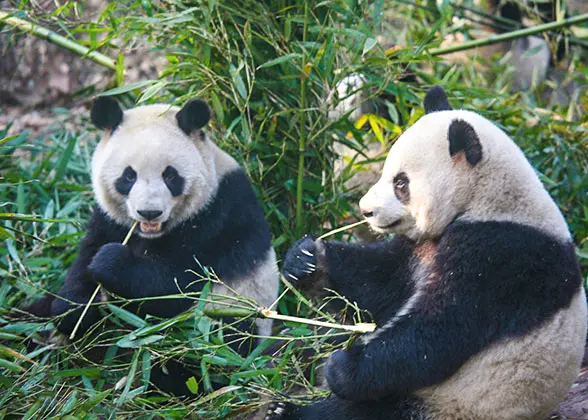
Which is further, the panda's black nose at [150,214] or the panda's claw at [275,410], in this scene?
the panda's black nose at [150,214]

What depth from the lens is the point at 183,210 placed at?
4281 millimetres

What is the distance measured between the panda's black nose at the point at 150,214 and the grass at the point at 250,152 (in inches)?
12.5

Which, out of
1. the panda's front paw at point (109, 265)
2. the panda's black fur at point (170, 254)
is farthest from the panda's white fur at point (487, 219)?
the panda's front paw at point (109, 265)

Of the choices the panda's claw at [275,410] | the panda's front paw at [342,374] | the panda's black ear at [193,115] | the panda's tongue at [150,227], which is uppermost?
the panda's black ear at [193,115]

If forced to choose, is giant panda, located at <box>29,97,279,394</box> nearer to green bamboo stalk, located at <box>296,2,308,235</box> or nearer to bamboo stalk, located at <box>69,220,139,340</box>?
bamboo stalk, located at <box>69,220,139,340</box>

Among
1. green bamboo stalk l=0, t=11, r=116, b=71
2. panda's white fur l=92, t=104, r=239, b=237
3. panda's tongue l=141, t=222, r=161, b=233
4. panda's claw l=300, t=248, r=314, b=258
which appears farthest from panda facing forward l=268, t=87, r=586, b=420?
green bamboo stalk l=0, t=11, r=116, b=71

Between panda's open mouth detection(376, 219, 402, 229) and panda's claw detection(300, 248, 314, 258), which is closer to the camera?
panda's open mouth detection(376, 219, 402, 229)

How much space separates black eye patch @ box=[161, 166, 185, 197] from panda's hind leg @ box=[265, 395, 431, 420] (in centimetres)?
116

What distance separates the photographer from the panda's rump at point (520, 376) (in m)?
3.36

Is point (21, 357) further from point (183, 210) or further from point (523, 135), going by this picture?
point (523, 135)

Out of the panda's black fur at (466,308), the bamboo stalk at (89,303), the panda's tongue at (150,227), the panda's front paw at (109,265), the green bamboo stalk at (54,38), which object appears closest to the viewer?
the panda's black fur at (466,308)

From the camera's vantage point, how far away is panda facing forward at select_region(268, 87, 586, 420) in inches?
132

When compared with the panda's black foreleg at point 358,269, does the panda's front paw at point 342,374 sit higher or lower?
lower

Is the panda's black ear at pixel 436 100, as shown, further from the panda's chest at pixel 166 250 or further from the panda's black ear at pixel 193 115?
the panda's chest at pixel 166 250
